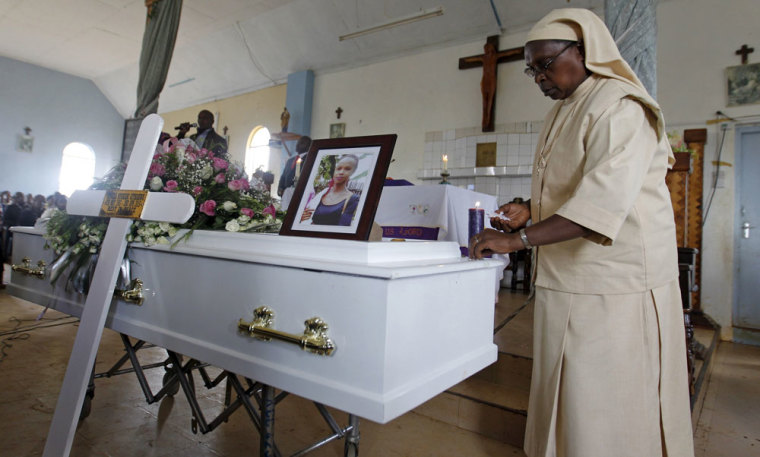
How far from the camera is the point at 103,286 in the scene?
3.87ft

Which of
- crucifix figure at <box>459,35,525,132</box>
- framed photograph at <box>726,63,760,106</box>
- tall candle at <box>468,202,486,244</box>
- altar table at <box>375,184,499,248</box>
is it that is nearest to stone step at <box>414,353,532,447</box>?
altar table at <box>375,184,499,248</box>

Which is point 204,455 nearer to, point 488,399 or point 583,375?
point 488,399

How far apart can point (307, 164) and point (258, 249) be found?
29 centimetres

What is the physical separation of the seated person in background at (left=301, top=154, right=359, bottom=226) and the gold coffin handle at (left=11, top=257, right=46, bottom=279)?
1243 mm

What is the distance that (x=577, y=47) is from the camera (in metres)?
1.17

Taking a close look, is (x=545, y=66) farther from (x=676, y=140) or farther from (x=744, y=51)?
(x=744, y=51)

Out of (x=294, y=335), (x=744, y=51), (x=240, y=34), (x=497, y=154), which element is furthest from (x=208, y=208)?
(x=240, y=34)

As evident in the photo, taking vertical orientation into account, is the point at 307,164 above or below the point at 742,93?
below

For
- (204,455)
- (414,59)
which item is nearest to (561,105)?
(204,455)

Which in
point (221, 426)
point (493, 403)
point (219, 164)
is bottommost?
point (221, 426)

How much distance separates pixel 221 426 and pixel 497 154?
557cm

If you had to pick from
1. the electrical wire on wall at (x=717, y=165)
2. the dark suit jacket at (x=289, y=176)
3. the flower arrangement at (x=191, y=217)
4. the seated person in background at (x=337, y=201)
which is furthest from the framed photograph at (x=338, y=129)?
the seated person in background at (x=337, y=201)

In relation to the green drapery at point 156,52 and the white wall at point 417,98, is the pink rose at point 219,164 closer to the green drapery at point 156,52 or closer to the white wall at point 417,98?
the green drapery at point 156,52

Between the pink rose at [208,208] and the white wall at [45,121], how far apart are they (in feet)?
44.1
